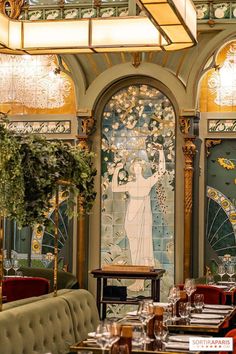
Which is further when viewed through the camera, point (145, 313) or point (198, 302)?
point (198, 302)

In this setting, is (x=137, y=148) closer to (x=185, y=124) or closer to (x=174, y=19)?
(x=185, y=124)

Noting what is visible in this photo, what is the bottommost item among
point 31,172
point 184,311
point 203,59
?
point 184,311

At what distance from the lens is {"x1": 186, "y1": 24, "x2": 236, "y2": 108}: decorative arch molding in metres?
10.9

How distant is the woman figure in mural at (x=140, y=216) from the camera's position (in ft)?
37.1

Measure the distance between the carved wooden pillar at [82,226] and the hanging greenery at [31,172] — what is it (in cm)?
364

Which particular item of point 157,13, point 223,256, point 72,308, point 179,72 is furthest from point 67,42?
point 223,256

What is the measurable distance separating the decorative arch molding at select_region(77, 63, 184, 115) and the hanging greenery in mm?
3675

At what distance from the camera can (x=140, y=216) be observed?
11.3 metres

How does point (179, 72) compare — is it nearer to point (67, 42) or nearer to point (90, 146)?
point (90, 146)

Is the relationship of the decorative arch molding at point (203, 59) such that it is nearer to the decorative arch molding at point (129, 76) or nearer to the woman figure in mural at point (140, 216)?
the decorative arch molding at point (129, 76)

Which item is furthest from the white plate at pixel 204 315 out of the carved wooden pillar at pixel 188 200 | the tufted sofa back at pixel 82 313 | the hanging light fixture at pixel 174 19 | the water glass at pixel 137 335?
the carved wooden pillar at pixel 188 200

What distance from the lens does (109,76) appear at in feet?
37.2

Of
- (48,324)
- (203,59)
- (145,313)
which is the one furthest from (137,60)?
(145,313)

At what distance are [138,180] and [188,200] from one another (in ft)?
2.56
